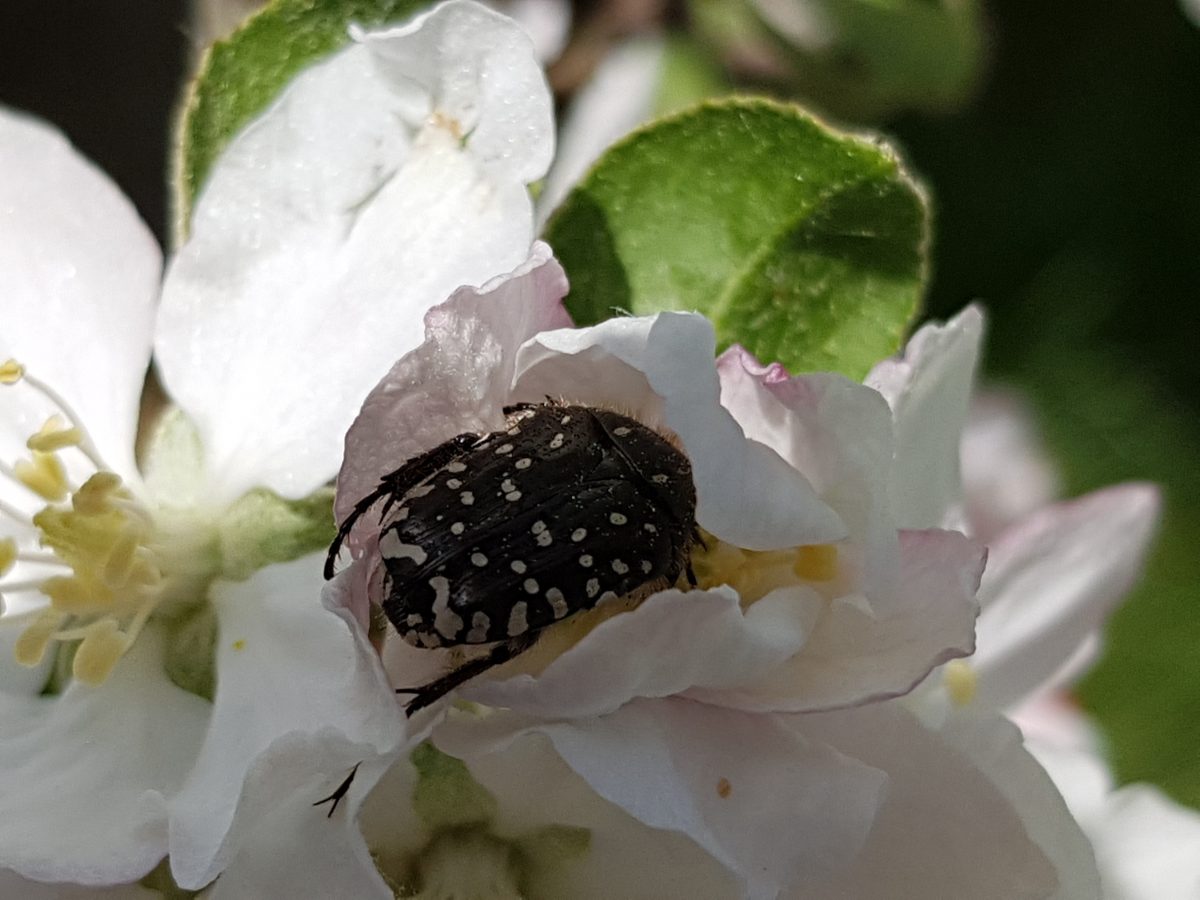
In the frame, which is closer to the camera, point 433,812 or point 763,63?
point 433,812

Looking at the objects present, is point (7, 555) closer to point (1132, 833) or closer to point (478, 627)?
point (478, 627)

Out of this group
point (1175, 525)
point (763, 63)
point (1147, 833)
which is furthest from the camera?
point (1175, 525)

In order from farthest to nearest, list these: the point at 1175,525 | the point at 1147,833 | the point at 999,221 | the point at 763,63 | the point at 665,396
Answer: the point at 999,221 → the point at 1175,525 → the point at 763,63 → the point at 1147,833 → the point at 665,396

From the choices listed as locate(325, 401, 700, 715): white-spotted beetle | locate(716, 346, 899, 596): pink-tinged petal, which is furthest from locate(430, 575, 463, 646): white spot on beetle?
locate(716, 346, 899, 596): pink-tinged petal

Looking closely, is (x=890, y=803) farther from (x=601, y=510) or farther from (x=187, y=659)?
(x=187, y=659)

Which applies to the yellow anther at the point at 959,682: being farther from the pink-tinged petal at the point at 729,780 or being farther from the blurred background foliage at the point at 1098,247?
the blurred background foliage at the point at 1098,247

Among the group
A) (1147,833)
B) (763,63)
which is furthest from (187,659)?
(763,63)

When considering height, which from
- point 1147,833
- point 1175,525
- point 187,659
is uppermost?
point 187,659
